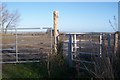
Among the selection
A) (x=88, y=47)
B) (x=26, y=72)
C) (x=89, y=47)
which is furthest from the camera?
(x=88, y=47)

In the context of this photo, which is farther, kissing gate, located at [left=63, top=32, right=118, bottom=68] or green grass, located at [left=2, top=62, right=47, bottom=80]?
green grass, located at [left=2, top=62, right=47, bottom=80]

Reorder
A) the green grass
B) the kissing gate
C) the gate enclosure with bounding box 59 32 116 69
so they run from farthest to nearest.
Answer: the green grass, the gate enclosure with bounding box 59 32 116 69, the kissing gate

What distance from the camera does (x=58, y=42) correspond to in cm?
1327

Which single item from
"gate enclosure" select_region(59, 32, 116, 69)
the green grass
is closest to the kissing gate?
"gate enclosure" select_region(59, 32, 116, 69)

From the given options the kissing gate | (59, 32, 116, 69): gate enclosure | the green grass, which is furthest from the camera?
the green grass

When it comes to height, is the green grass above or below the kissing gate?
below

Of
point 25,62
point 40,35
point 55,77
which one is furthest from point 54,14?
point 55,77

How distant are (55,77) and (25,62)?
3.65 meters

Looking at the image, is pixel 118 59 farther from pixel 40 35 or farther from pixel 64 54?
pixel 40 35

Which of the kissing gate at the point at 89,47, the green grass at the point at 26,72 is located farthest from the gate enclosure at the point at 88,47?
the green grass at the point at 26,72

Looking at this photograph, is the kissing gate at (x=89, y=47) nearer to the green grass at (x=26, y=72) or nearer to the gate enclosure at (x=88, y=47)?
the gate enclosure at (x=88, y=47)

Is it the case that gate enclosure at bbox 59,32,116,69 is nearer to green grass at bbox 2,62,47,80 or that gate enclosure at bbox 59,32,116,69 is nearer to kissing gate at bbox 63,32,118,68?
kissing gate at bbox 63,32,118,68

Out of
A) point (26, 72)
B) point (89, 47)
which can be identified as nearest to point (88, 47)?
point (89, 47)

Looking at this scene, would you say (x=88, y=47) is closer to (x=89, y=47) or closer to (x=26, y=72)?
(x=89, y=47)
